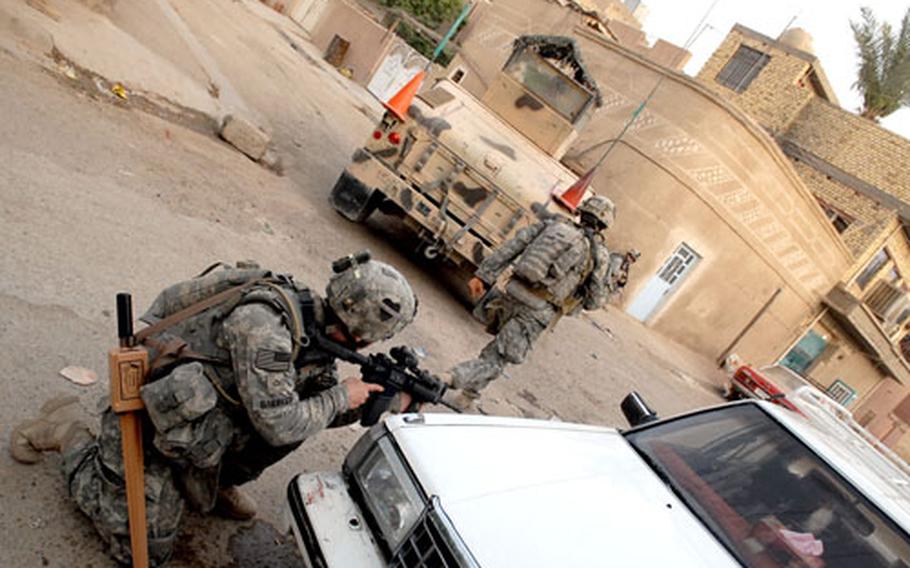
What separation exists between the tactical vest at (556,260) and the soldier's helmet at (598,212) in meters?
0.15

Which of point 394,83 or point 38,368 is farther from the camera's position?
point 394,83

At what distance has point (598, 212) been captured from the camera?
4.08m

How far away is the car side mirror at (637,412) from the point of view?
8.96ft

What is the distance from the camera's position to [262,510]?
2.57 meters

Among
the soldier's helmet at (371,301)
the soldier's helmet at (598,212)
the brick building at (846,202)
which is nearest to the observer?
the soldier's helmet at (371,301)

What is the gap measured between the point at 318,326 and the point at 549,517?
1017 mm

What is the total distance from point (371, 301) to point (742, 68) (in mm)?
19864

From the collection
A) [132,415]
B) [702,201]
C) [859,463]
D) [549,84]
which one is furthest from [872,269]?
[132,415]

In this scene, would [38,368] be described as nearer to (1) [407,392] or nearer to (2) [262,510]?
(2) [262,510]

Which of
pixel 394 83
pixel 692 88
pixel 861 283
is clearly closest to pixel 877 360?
pixel 861 283

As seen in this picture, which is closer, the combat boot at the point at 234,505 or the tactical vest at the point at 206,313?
the tactical vest at the point at 206,313

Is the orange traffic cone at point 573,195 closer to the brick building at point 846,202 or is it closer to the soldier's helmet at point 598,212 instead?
the soldier's helmet at point 598,212

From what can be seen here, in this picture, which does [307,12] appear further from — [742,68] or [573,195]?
[573,195]

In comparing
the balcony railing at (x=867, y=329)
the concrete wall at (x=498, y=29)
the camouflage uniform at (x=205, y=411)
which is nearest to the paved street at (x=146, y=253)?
the camouflage uniform at (x=205, y=411)
